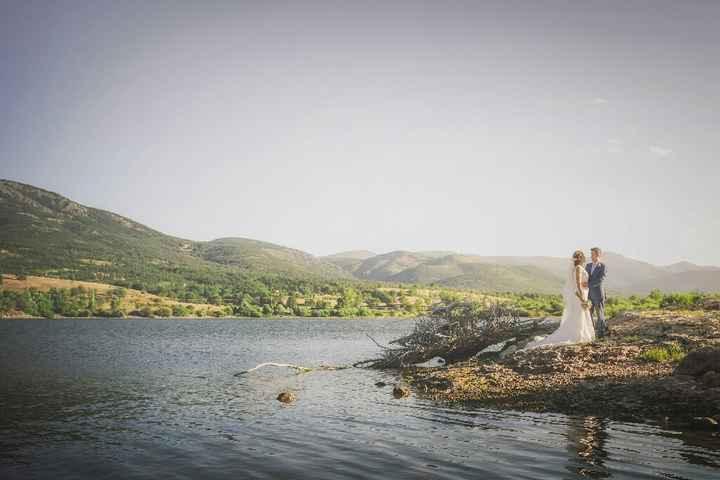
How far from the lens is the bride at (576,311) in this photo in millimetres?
20359

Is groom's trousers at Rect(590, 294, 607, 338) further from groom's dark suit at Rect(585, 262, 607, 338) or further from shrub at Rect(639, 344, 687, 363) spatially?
shrub at Rect(639, 344, 687, 363)

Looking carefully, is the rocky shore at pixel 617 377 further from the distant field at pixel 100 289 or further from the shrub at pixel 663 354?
the distant field at pixel 100 289

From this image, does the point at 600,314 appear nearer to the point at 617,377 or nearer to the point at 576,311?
the point at 576,311

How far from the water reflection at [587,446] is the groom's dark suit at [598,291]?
8.67 metres

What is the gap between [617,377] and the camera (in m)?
15.4

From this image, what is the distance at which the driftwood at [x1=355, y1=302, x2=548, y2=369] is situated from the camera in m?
25.3

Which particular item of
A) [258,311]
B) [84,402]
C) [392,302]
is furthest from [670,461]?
[392,302]

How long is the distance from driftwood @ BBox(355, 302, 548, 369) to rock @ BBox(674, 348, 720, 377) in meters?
10.9

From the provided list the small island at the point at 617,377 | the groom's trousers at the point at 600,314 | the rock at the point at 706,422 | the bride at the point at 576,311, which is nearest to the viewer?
the rock at the point at 706,422

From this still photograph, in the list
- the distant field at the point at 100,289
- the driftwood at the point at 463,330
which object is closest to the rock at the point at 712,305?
the driftwood at the point at 463,330

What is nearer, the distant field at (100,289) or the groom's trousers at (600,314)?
the groom's trousers at (600,314)

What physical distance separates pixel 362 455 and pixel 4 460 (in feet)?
32.1

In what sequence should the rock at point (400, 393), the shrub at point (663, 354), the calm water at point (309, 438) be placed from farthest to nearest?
the rock at point (400, 393), the shrub at point (663, 354), the calm water at point (309, 438)

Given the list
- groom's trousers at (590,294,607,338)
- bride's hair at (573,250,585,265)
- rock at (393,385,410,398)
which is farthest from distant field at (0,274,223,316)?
bride's hair at (573,250,585,265)
